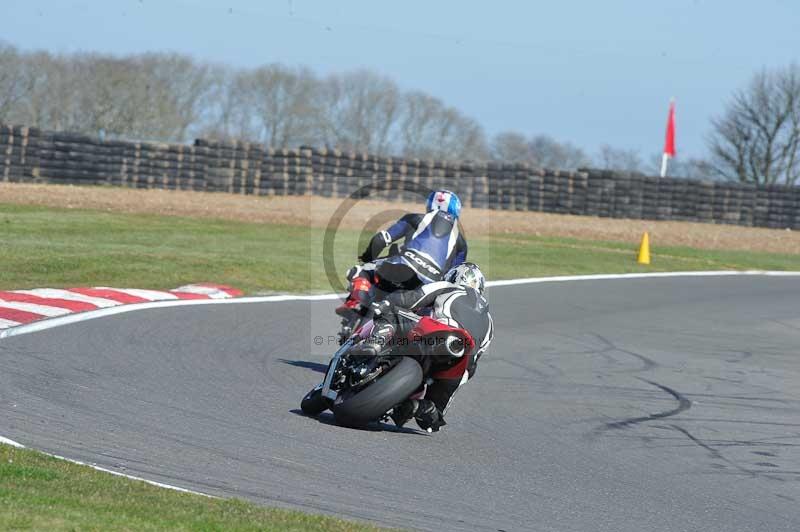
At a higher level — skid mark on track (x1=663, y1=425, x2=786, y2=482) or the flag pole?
the flag pole

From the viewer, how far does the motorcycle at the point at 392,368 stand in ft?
25.2

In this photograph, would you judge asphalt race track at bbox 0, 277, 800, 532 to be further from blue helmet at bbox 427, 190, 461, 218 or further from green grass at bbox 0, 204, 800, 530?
blue helmet at bbox 427, 190, 461, 218

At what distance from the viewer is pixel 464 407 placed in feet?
30.7

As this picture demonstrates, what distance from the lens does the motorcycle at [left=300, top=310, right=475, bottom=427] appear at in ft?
25.2

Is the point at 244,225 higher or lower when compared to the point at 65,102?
lower

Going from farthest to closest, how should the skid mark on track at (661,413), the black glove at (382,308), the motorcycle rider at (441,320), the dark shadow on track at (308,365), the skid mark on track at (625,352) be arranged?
the skid mark on track at (625,352) → the dark shadow on track at (308,365) → the skid mark on track at (661,413) → the black glove at (382,308) → the motorcycle rider at (441,320)

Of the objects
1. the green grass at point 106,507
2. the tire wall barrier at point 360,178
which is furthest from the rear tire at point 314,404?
the tire wall barrier at point 360,178

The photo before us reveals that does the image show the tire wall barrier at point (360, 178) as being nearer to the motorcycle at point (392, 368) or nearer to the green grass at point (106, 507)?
the motorcycle at point (392, 368)

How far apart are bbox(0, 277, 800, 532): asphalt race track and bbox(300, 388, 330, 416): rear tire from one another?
9cm

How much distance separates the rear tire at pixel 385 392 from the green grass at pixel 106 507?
2110 mm

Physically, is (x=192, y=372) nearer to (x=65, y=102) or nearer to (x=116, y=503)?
(x=116, y=503)

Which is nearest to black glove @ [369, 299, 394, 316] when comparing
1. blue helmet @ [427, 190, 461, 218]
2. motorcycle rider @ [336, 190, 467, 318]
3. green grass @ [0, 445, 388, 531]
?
motorcycle rider @ [336, 190, 467, 318]

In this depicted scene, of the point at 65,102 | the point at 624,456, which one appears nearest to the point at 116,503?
the point at 624,456

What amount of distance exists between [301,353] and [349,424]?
→ 3.24 metres
